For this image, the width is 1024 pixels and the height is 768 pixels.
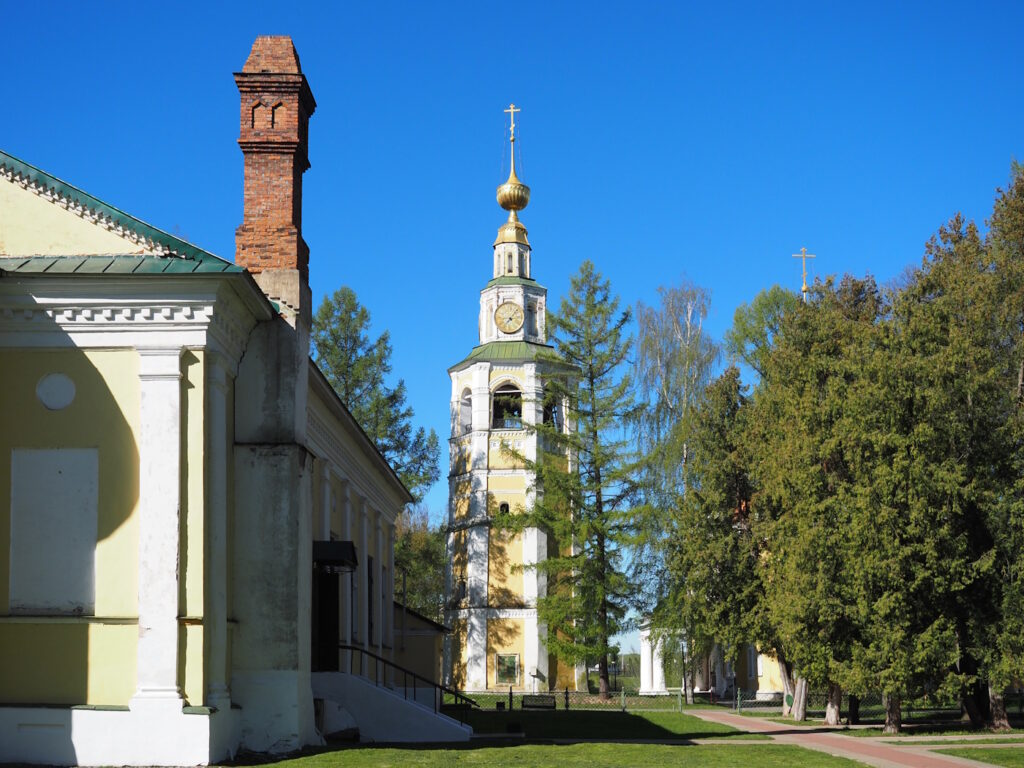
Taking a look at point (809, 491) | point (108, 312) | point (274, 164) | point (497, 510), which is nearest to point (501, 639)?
point (497, 510)

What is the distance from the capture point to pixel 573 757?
1638 centimetres

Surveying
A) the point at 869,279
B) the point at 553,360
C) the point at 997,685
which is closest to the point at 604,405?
the point at 553,360

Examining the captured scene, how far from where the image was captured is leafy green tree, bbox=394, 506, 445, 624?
212 ft

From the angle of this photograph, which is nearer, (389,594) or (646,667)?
(389,594)

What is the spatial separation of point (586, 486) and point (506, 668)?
11157 mm

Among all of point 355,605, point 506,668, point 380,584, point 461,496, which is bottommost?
point 506,668

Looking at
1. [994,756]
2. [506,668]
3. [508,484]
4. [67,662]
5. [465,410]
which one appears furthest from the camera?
[465,410]

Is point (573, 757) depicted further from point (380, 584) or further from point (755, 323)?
point (755, 323)

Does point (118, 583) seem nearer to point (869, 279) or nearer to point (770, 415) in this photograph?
point (770, 415)

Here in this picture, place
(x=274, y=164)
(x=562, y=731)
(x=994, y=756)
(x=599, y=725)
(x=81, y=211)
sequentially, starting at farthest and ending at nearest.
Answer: (x=599, y=725) → (x=562, y=731) → (x=994, y=756) → (x=274, y=164) → (x=81, y=211)

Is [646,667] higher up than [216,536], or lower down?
lower down

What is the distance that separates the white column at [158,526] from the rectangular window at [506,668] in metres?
39.3

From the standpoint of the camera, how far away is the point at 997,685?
2597cm

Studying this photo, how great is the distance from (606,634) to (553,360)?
10207mm
